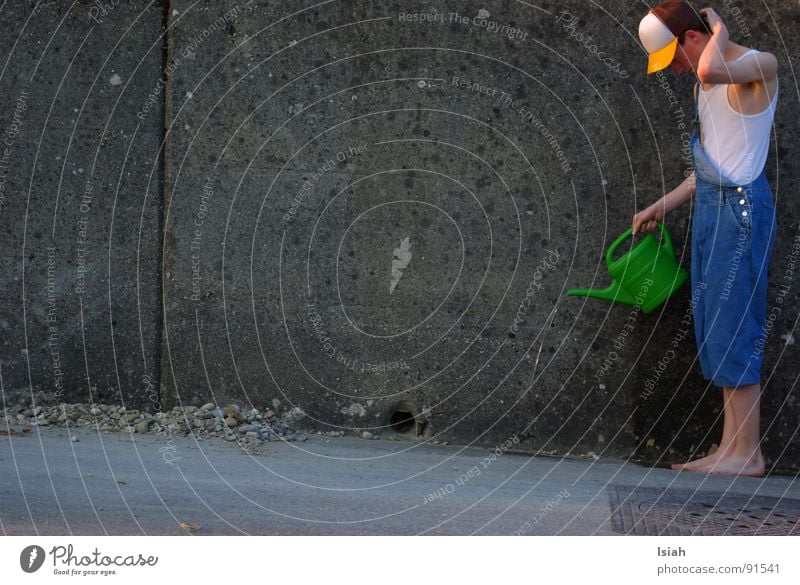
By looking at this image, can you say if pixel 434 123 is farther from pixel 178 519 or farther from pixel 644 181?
pixel 178 519

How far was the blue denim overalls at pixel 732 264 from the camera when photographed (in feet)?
13.5

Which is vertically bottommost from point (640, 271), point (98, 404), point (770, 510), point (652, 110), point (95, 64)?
point (770, 510)

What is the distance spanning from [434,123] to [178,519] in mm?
2199

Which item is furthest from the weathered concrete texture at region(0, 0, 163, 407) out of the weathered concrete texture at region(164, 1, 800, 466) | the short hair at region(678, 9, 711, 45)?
the short hair at region(678, 9, 711, 45)

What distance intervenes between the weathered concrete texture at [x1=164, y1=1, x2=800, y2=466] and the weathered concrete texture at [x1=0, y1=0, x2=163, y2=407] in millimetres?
129

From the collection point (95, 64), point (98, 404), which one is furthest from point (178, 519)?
point (95, 64)

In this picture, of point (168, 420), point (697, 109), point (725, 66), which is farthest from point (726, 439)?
point (168, 420)

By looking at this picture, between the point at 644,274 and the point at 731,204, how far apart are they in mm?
450

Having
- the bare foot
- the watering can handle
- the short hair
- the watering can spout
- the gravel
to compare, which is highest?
the short hair

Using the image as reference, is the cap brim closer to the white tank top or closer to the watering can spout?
the white tank top

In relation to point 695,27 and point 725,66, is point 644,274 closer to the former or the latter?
point 725,66

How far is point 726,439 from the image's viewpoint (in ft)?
14.2

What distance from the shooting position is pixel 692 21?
420 centimetres

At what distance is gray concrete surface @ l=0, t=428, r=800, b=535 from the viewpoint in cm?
323
